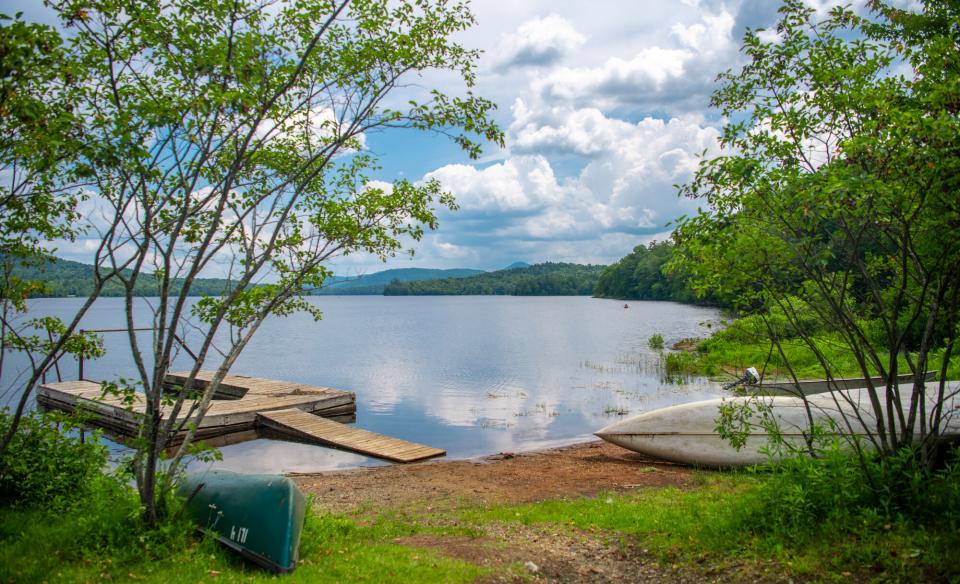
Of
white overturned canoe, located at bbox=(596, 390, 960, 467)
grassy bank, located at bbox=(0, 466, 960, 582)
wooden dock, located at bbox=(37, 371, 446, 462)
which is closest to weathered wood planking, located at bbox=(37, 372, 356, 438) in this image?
wooden dock, located at bbox=(37, 371, 446, 462)

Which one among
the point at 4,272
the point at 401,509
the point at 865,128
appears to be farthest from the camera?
the point at 401,509

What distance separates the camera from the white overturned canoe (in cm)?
1266

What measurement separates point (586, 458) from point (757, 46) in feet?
35.8

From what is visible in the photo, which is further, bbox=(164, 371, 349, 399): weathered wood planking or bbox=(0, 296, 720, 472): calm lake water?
bbox=(164, 371, 349, 399): weathered wood planking

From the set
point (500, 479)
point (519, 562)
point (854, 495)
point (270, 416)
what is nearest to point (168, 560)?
point (519, 562)

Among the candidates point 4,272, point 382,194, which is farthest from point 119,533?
point 382,194

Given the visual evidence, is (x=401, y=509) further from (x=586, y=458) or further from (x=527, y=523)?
(x=586, y=458)

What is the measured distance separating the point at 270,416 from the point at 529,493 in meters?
11.0

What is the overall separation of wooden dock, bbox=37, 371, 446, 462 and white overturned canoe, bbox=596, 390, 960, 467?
5.85 meters

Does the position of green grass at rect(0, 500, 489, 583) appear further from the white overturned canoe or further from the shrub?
the shrub

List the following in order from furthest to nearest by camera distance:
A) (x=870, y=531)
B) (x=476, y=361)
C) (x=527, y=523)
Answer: (x=476, y=361) < (x=527, y=523) < (x=870, y=531)

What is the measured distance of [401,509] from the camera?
11398 millimetres

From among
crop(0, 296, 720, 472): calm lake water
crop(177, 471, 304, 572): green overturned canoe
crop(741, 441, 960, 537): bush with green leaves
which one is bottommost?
crop(0, 296, 720, 472): calm lake water

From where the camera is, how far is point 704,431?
44.4 feet
